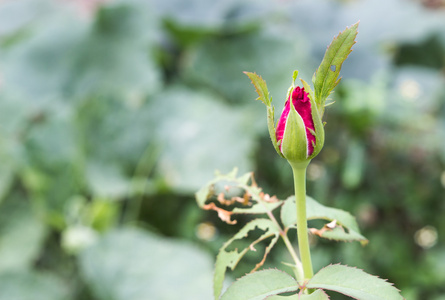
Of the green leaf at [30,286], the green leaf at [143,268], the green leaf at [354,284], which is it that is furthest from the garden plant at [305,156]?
the green leaf at [30,286]

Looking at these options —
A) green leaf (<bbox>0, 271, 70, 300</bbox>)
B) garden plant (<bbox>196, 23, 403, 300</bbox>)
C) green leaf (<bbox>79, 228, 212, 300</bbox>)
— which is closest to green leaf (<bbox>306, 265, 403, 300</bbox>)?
garden plant (<bbox>196, 23, 403, 300</bbox>)

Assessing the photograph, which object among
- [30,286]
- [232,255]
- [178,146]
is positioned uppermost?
[232,255]

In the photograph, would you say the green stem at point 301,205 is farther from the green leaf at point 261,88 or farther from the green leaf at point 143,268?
the green leaf at point 143,268

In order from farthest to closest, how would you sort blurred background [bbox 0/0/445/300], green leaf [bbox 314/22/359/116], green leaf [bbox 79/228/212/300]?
blurred background [bbox 0/0/445/300] < green leaf [bbox 79/228/212/300] < green leaf [bbox 314/22/359/116]

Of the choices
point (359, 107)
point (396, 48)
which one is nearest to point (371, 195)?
point (359, 107)

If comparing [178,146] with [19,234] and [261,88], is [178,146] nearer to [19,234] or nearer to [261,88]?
[19,234]

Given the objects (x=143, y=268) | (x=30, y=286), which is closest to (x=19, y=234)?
(x=30, y=286)

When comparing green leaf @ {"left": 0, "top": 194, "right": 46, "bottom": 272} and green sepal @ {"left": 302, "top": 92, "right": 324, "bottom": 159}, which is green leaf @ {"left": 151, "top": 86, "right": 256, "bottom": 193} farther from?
green sepal @ {"left": 302, "top": 92, "right": 324, "bottom": 159}
